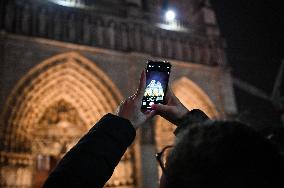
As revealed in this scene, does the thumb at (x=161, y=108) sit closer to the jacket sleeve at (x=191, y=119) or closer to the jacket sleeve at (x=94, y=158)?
the jacket sleeve at (x=191, y=119)

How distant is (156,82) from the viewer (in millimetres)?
1812

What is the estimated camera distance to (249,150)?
795 millimetres

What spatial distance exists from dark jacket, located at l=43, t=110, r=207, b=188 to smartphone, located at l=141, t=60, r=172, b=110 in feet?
1.68

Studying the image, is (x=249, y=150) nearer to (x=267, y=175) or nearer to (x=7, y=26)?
(x=267, y=175)

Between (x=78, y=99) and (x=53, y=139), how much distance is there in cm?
145

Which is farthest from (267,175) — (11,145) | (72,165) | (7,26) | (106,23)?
(106,23)

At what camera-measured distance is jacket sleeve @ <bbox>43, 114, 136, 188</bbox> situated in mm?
1013

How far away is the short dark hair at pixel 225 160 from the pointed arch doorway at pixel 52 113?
867cm

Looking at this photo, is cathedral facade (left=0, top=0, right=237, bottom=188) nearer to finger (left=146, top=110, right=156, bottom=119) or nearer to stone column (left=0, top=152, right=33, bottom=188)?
stone column (left=0, top=152, right=33, bottom=188)

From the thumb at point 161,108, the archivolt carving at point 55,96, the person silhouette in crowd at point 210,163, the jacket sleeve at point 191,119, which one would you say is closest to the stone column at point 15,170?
the archivolt carving at point 55,96

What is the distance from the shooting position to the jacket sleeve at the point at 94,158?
1013 millimetres

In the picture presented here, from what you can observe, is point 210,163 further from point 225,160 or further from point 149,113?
point 149,113

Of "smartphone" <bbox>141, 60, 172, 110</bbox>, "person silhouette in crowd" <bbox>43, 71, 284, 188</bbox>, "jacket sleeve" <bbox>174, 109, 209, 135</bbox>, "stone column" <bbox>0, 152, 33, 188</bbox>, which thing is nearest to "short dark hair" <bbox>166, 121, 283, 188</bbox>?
"person silhouette in crowd" <bbox>43, 71, 284, 188</bbox>

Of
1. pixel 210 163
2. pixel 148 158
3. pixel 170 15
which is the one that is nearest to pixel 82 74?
pixel 148 158
